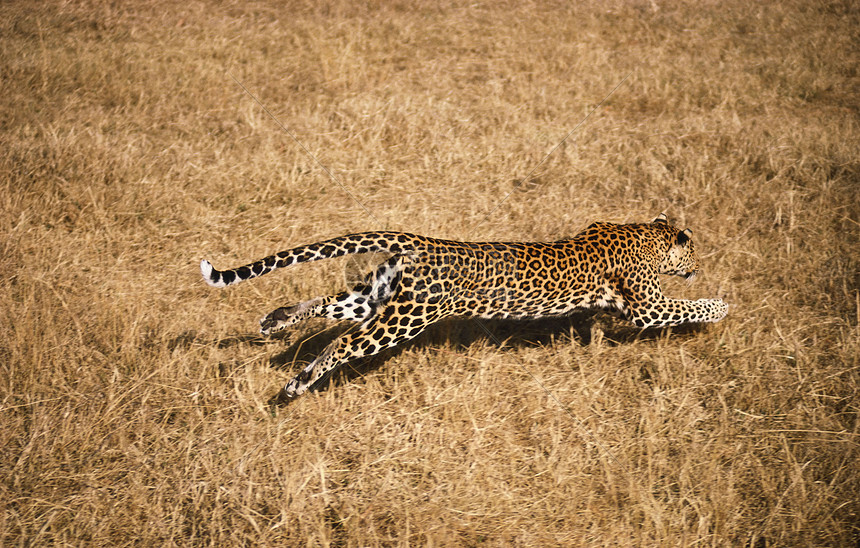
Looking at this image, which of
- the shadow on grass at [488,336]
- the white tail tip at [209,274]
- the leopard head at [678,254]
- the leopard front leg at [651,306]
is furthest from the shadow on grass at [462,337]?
the white tail tip at [209,274]

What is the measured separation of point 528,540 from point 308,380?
1.95 meters

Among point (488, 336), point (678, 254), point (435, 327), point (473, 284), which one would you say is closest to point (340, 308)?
point (435, 327)

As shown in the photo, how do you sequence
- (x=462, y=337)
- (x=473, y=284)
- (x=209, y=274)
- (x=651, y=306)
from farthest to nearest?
1. (x=462, y=337)
2. (x=651, y=306)
3. (x=473, y=284)
4. (x=209, y=274)

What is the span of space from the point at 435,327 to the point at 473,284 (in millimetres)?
1057

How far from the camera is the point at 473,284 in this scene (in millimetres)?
5445

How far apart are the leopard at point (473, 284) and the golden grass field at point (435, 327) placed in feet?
1.32

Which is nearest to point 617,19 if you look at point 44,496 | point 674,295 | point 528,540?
point 674,295

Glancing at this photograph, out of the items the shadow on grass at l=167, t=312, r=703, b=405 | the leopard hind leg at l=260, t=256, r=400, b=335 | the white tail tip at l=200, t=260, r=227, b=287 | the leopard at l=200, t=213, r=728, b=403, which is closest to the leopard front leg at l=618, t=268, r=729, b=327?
the leopard at l=200, t=213, r=728, b=403

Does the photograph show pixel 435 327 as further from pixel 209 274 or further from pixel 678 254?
pixel 678 254

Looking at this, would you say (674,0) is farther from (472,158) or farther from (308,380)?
(308,380)

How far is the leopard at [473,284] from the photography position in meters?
5.29

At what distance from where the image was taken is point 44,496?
4.64 metres

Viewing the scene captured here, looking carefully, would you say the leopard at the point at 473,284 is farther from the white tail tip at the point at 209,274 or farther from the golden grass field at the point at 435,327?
the golden grass field at the point at 435,327

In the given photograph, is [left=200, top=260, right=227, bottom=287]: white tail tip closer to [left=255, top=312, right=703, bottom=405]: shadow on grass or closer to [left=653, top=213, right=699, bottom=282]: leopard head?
[left=255, top=312, right=703, bottom=405]: shadow on grass
